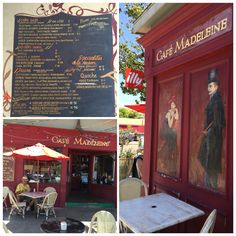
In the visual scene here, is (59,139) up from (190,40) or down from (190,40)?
down

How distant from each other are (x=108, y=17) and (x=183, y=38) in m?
0.90

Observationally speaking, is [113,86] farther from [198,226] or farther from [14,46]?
[198,226]

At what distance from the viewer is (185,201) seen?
3.62 meters

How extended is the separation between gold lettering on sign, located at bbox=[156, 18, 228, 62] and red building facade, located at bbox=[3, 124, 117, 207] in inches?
206

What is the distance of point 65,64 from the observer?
383 cm

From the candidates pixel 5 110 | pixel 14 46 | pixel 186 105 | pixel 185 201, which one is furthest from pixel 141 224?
pixel 14 46

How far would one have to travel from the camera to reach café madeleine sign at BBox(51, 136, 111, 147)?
9492mm

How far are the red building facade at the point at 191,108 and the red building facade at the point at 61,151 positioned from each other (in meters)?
4.86

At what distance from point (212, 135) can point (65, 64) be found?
73.2 inches

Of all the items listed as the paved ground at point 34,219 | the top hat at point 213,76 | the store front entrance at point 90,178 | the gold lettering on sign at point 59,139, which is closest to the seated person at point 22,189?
the paved ground at point 34,219

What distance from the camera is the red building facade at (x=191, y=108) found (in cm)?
300

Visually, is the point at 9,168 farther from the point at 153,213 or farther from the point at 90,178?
the point at 153,213

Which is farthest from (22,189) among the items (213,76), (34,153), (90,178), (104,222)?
(213,76)

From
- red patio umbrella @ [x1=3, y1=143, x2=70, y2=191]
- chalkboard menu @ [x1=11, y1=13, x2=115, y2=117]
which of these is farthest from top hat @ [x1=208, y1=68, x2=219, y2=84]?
red patio umbrella @ [x1=3, y1=143, x2=70, y2=191]
